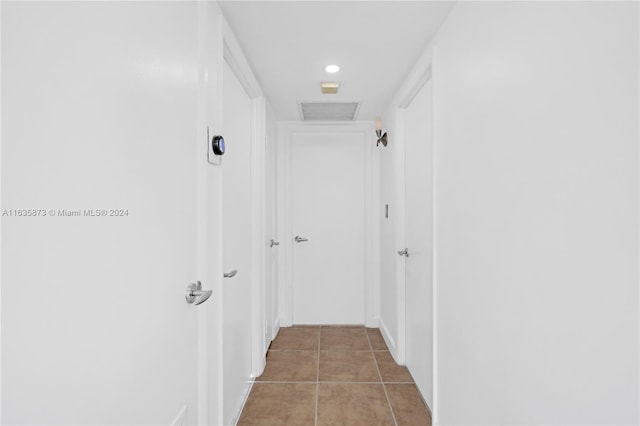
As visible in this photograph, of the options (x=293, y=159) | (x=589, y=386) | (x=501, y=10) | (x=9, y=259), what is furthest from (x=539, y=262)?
(x=293, y=159)

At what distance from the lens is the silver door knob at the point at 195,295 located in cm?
127

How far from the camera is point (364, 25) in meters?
1.81

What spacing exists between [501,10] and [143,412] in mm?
1689

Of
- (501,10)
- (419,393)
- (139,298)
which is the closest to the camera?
(139,298)

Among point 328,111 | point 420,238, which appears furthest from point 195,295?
point 328,111

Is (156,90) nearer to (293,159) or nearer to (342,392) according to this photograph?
(342,392)

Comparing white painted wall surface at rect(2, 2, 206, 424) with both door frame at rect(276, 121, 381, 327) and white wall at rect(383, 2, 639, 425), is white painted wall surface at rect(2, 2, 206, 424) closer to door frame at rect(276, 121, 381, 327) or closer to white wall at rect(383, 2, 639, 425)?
white wall at rect(383, 2, 639, 425)

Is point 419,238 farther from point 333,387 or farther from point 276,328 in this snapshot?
point 276,328

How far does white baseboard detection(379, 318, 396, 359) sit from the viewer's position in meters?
2.97

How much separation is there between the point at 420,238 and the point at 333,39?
1.36m

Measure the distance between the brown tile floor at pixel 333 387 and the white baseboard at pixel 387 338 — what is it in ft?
0.16

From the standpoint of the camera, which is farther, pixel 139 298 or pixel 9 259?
pixel 139 298

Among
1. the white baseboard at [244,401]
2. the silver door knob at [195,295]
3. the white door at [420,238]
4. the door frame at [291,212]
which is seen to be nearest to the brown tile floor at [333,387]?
the white baseboard at [244,401]

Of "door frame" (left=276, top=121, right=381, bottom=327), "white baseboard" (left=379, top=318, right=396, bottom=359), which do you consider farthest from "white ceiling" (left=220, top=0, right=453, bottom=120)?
"white baseboard" (left=379, top=318, right=396, bottom=359)
